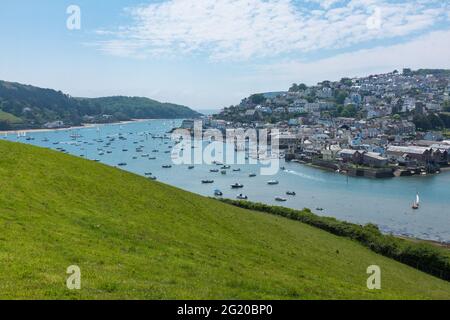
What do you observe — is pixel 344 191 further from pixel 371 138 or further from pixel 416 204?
pixel 371 138

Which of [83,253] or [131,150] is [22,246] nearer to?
[83,253]

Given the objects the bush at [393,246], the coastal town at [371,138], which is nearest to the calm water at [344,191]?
the coastal town at [371,138]

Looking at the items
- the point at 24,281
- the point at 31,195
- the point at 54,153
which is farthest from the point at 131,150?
the point at 24,281

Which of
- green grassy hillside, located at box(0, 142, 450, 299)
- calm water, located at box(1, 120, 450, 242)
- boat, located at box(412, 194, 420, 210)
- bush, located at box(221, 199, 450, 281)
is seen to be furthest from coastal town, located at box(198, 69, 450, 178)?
green grassy hillside, located at box(0, 142, 450, 299)

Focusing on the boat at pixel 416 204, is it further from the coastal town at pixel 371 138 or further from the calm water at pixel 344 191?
the coastal town at pixel 371 138

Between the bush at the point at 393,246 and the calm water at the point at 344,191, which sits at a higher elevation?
the bush at the point at 393,246

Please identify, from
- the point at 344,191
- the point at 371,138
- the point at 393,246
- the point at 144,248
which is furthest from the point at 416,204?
the point at 371,138

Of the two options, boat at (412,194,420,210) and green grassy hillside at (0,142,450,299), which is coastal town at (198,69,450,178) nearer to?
boat at (412,194,420,210)
